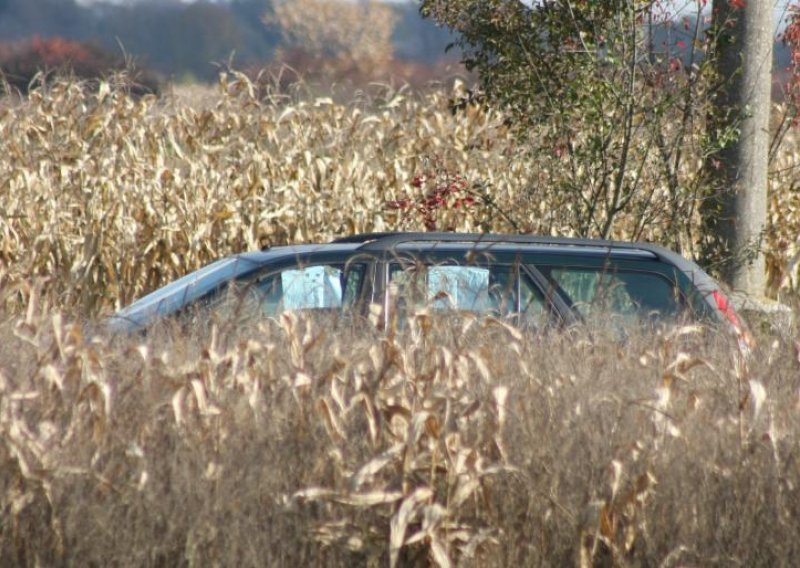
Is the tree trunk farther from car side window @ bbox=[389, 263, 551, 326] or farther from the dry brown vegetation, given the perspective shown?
the dry brown vegetation

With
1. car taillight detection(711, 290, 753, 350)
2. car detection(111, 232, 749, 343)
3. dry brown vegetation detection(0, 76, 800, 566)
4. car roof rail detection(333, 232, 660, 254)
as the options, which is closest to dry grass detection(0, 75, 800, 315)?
car detection(111, 232, 749, 343)

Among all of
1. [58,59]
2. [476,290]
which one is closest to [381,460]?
[476,290]

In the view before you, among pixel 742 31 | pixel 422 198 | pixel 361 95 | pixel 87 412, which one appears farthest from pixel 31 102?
pixel 87 412

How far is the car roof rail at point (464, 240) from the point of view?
713 centimetres

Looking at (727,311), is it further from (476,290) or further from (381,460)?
(381,460)

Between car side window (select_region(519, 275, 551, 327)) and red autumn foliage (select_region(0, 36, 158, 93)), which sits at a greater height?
red autumn foliage (select_region(0, 36, 158, 93))

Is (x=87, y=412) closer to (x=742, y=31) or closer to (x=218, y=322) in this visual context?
(x=218, y=322)

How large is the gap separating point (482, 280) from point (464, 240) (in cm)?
28

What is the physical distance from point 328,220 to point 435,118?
3547mm

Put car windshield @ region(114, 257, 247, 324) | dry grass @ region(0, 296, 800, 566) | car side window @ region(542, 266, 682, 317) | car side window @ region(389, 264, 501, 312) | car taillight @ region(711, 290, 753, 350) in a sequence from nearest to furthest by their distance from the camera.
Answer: dry grass @ region(0, 296, 800, 566), car side window @ region(389, 264, 501, 312), car taillight @ region(711, 290, 753, 350), car windshield @ region(114, 257, 247, 324), car side window @ region(542, 266, 682, 317)

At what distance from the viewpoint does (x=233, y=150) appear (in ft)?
41.4

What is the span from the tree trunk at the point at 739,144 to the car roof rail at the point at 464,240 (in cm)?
255

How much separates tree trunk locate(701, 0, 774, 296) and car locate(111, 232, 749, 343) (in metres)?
2.66

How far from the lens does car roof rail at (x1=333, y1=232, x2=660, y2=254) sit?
713cm
